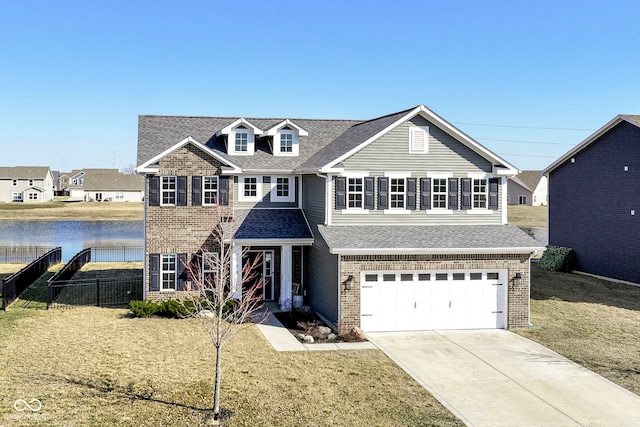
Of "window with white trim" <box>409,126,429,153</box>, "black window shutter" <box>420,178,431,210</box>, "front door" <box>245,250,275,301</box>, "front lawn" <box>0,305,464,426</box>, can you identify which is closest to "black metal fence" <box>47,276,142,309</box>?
"front lawn" <box>0,305,464,426</box>

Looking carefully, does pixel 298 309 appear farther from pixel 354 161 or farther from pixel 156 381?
pixel 156 381

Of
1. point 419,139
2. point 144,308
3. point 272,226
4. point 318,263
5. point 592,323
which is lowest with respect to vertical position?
point 592,323

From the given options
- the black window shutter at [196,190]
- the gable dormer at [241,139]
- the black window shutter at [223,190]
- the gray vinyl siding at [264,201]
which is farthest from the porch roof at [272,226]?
the gable dormer at [241,139]

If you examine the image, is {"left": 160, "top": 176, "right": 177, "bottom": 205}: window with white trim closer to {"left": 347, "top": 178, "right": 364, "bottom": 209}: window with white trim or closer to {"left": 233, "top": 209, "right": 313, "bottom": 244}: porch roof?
{"left": 233, "top": 209, "right": 313, "bottom": 244}: porch roof

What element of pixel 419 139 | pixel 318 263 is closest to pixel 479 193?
pixel 419 139

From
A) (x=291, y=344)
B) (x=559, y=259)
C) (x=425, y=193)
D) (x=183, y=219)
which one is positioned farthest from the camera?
(x=559, y=259)

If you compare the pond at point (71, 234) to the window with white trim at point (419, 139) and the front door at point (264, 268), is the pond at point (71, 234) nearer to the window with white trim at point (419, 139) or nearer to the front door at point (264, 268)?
the front door at point (264, 268)

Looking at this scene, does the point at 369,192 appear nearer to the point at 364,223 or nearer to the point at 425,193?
the point at 364,223

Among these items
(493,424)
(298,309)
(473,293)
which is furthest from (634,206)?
(493,424)
